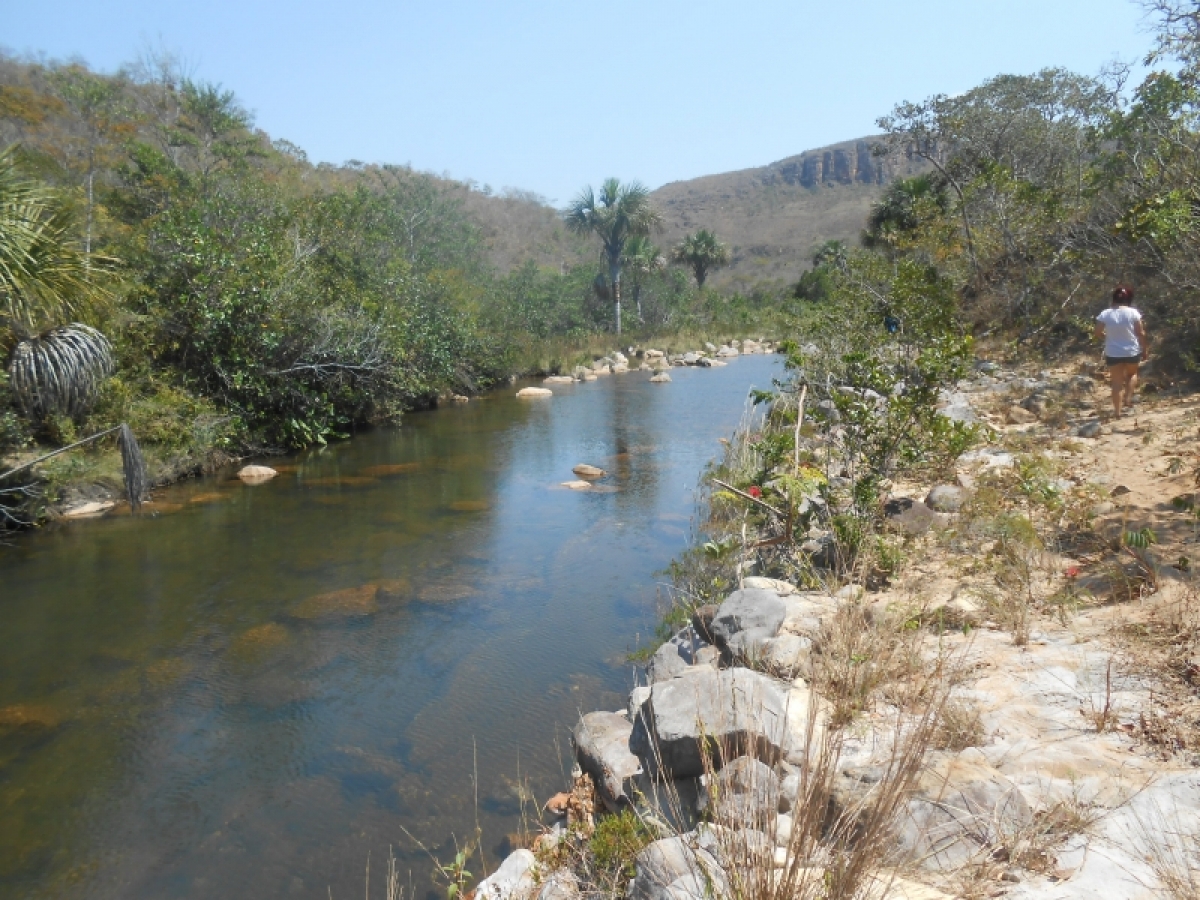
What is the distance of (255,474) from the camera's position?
1445 cm

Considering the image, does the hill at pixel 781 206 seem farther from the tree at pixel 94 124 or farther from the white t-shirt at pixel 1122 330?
the white t-shirt at pixel 1122 330

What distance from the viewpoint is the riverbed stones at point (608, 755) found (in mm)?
4391

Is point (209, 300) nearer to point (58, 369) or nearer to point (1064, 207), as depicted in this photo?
point (58, 369)

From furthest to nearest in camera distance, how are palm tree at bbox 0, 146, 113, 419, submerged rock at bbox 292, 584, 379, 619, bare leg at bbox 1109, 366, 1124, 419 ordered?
bare leg at bbox 1109, 366, 1124, 419 → submerged rock at bbox 292, 584, 379, 619 → palm tree at bbox 0, 146, 113, 419

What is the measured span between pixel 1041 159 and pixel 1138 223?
16.9 metres

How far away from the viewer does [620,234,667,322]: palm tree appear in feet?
134

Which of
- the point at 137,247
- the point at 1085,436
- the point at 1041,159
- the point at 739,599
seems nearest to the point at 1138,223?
the point at 1085,436

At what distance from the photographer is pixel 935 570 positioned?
6008mm

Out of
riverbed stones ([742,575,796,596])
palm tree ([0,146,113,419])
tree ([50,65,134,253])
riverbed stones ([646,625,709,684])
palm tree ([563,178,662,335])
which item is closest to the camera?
riverbed stones ([646,625,709,684])

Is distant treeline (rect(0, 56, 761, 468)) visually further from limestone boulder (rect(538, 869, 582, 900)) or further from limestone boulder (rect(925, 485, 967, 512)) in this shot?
limestone boulder (rect(925, 485, 967, 512))

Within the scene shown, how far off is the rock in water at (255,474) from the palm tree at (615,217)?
26400mm

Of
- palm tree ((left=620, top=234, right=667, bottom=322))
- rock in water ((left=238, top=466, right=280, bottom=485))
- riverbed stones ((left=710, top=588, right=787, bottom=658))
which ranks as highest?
palm tree ((left=620, top=234, right=667, bottom=322))

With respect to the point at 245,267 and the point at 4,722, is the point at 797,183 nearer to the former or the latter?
the point at 245,267

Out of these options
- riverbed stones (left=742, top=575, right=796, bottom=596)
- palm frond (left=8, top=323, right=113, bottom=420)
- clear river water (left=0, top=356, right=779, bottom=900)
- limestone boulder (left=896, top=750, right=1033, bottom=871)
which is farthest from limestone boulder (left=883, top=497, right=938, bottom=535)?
palm frond (left=8, top=323, right=113, bottom=420)
